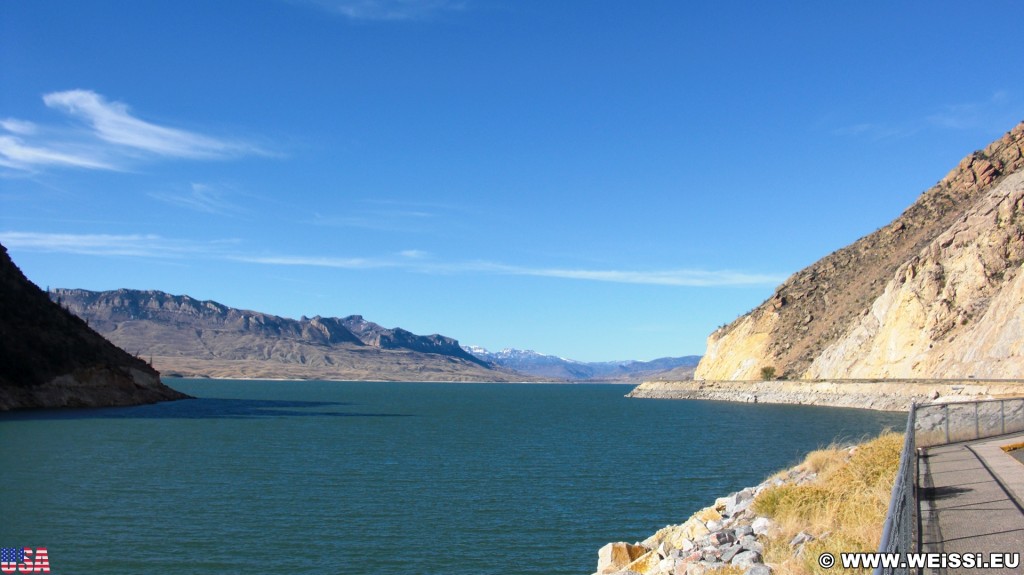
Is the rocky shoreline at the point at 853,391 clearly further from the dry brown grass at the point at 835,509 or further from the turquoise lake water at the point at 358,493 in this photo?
the dry brown grass at the point at 835,509

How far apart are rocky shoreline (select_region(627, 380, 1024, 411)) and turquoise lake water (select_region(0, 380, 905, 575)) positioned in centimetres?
1002

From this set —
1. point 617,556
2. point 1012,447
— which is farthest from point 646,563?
point 1012,447

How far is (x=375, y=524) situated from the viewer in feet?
77.3

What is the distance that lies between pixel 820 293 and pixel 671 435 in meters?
78.4

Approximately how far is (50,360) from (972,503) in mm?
97856

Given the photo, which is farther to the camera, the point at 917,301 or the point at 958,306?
the point at 917,301

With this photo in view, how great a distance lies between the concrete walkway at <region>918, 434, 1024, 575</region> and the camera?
1041 cm

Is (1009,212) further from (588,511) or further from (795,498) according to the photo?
(795,498)

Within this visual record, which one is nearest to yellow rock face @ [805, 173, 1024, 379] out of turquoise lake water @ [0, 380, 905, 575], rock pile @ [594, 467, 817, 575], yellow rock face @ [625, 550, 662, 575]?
turquoise lake water @ [0, 380, 905, 575]

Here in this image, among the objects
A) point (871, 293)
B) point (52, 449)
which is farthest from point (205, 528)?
point (871, 293)

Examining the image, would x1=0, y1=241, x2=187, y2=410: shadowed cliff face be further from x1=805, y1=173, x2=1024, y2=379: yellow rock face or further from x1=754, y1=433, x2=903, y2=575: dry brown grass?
x1=805, y1=173, x2=1024, y2=379: yellow rock face

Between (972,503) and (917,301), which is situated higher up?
(917,301)

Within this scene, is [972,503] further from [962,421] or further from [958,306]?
[958,306]

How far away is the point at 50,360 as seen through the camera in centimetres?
8712
